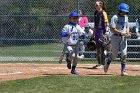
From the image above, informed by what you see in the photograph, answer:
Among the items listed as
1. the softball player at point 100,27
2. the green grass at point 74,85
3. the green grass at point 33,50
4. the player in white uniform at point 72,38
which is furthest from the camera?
the green grass at point 33,50

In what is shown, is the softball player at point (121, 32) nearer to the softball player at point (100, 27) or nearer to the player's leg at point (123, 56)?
the player's leg at point (123, 56)

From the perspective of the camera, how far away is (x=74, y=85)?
10570mm

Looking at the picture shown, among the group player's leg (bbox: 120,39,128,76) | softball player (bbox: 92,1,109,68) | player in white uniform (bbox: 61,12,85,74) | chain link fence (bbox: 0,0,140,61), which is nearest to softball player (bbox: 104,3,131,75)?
player's leg (bbox: 120,39,128,76)

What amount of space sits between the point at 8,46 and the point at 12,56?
4.33 ft

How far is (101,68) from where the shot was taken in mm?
14836

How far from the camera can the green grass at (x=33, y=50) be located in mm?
19719

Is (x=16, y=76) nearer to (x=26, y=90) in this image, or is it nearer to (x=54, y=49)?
(x=26, y=90)

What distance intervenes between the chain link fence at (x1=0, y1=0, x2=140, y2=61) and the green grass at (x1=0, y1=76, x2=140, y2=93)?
7466mm

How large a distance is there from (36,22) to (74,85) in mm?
9640

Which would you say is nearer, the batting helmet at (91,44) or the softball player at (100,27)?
the batting helmet at (91,44)

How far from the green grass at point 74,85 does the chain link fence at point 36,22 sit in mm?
7466

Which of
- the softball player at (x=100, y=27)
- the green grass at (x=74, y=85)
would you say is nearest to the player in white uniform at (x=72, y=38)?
the green grass at (x=74, y=85)

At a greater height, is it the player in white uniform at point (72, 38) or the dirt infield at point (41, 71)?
the player in white uniform at point (72, 38)

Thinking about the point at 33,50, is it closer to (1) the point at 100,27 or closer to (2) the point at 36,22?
(2) the point at 36,22
